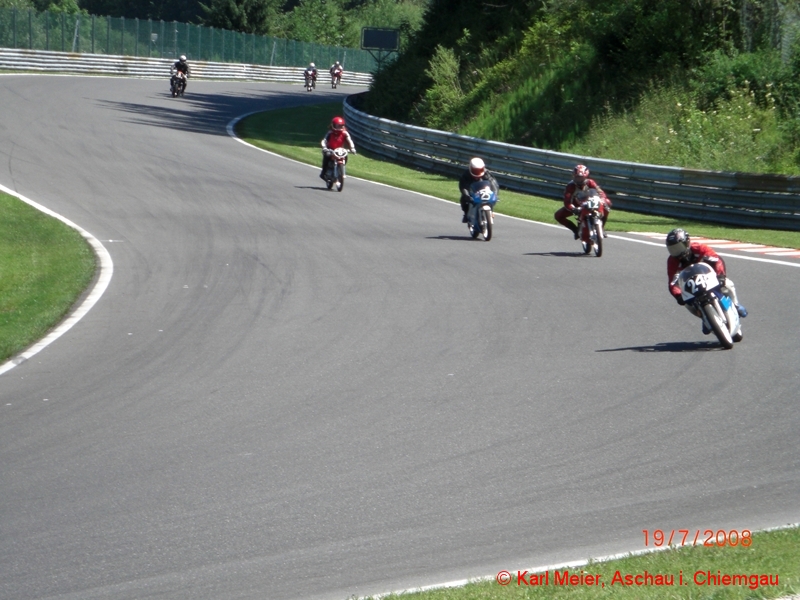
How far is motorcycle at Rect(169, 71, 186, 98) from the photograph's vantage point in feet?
163

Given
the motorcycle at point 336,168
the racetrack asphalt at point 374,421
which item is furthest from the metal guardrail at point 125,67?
the racetrack asphalt at point 374,421

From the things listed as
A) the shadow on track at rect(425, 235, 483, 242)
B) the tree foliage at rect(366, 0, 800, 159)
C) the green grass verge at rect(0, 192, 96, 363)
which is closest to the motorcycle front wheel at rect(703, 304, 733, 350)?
the green grass verge at rect(0, 192, 96, 363)

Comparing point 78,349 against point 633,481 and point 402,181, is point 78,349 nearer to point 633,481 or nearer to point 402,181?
point 633,481

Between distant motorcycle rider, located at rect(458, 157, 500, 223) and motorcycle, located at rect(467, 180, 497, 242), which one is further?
distant motorcycle rider, located at rect(458, 157, 500, 223)

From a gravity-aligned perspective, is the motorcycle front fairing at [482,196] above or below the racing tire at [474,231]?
above

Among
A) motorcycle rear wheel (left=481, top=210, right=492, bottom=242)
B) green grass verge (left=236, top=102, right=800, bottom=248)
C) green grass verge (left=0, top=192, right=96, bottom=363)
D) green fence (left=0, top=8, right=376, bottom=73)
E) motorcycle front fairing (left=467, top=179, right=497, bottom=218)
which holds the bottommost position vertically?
green grass verge (left=0, top=192, right=96, bottom=363)

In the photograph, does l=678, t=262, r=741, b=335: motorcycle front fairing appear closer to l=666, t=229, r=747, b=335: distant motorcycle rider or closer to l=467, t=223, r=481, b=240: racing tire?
l=666, t=229, r=747, b=335: distant motorcycle rider

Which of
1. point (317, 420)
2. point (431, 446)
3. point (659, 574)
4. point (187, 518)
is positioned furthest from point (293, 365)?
point (659, 574)

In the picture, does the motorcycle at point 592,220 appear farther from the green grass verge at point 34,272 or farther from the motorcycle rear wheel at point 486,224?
the green grass verge at point 34,272

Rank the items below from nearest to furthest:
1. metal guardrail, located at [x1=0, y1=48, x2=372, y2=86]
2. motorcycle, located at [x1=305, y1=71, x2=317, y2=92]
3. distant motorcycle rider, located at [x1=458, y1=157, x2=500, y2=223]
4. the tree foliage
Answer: distant motorcycle rider, located at [x1=458, y1=157, x2=500, y2=223] → the tree foliage → metal guardrail, located at [x1=0, y1=48, x2=372, y2=86] → motorcycle, located at [x1=305, y1=71, x2=317, y2=92]

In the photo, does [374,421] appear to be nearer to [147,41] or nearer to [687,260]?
[687,260]
